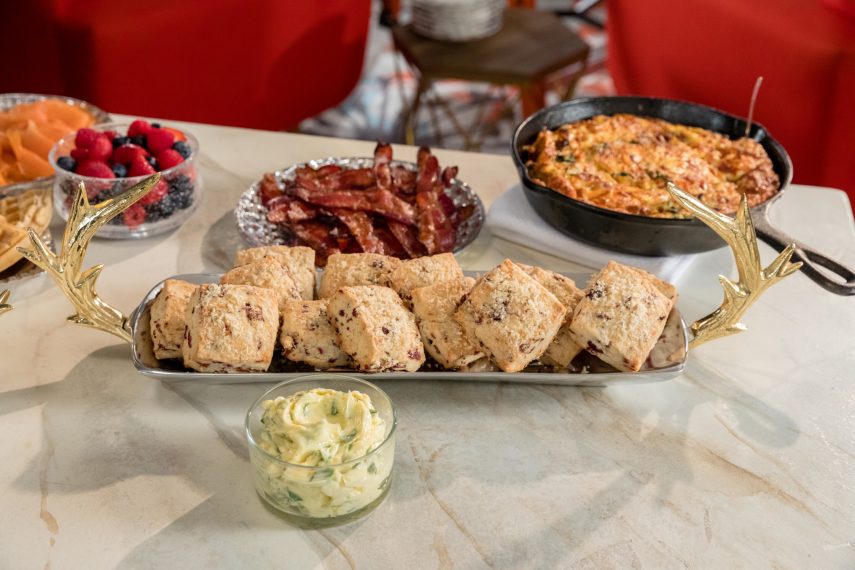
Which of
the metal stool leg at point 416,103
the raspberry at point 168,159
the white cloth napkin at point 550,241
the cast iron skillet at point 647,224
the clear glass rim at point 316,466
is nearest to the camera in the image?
the clear glass rim at point 316,466

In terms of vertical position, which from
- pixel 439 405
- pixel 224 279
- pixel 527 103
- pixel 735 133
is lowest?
pixel 527 103

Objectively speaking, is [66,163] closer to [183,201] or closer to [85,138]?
[85,138]

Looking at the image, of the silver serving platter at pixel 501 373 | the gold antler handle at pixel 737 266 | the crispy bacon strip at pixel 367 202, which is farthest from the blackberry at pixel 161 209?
the gold antler handle at pixel 737 266

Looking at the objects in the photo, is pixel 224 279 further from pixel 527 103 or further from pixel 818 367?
pixel 527 103

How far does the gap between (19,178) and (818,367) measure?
1623 millimetres

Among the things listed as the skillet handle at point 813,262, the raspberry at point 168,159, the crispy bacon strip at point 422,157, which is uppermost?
the skillet handle at point 813,262

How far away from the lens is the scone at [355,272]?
4.59 feet

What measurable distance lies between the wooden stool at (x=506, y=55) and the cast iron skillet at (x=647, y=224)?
4.27 feet

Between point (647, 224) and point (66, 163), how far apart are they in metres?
1.13

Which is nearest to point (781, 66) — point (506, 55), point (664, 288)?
point (506, 55)

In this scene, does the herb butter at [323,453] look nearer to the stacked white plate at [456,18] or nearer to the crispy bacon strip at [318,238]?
the crispy bacon strip at [318,238]

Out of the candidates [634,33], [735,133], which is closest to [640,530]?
[735,133]

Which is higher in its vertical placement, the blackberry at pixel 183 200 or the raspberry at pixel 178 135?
the raspberry at pixel 178 135

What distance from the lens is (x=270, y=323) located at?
1.26 metres
